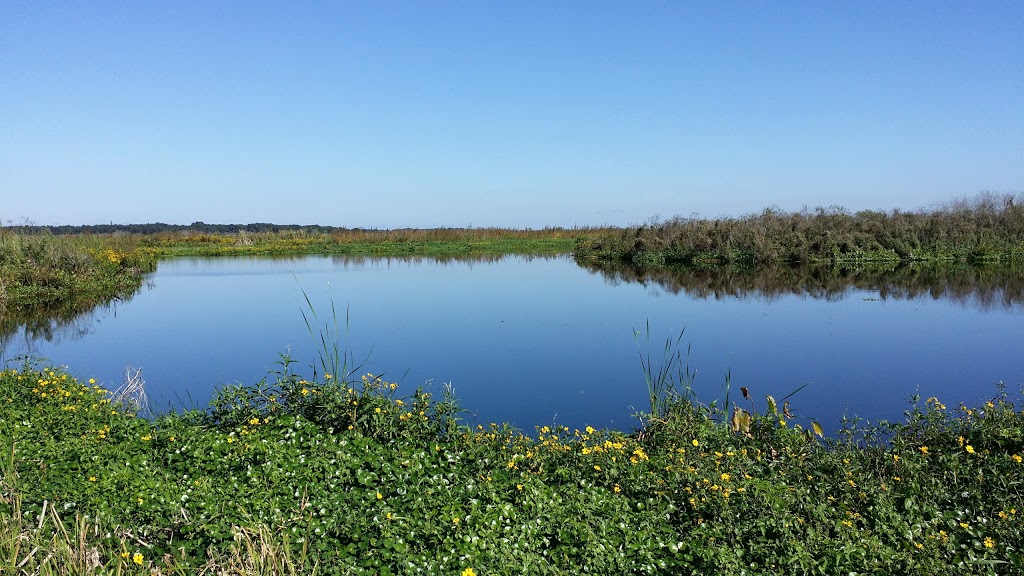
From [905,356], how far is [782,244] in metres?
19.9

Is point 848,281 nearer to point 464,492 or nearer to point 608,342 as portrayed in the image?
point 608,342

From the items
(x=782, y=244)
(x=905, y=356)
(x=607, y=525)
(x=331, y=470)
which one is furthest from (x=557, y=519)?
(x=782, y=244)

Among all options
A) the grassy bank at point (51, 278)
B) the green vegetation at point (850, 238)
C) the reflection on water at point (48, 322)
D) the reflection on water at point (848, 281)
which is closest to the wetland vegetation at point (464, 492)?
the reflection on water at point (48, 322)

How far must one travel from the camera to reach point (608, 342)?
12367mm

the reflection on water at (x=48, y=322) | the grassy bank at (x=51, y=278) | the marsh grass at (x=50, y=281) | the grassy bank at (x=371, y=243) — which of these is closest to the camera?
the reflection on water at (x=48, y=322)

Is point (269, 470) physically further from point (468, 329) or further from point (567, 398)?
point (468, 329)

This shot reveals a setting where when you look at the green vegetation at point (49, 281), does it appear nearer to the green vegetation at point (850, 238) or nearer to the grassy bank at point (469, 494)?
the grassy bank at point (469, 494)

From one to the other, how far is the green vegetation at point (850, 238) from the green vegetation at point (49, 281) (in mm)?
23092

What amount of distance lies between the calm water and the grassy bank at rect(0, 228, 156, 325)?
4.53 ft

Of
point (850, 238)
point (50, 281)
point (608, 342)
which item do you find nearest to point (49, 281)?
point (50, 281)

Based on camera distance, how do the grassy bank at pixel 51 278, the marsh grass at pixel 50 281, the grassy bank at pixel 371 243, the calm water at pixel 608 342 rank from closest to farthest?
the calm water at pixel 608 342, the marsh grass at pixel 50 281, the grassy bank at pixel 51 278, the grassy bank at pixel 371 243

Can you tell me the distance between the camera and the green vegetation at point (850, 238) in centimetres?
2864

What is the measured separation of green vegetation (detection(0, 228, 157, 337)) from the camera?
1628 centimetres

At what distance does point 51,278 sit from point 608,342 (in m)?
17.7
